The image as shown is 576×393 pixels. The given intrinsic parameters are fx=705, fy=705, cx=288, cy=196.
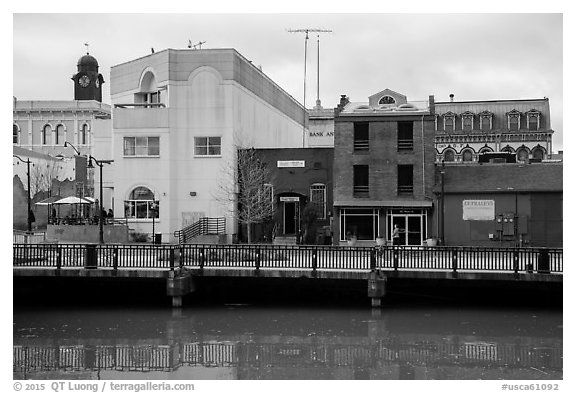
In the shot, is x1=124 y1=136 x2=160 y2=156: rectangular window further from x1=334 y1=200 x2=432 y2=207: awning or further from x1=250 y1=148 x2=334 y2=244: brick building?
x1=334 y1=200 x2=432 y2=207: awning

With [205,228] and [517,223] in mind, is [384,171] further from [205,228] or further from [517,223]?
[205,228]

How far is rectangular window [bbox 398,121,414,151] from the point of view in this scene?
1576 inches

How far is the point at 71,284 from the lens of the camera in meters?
29.0

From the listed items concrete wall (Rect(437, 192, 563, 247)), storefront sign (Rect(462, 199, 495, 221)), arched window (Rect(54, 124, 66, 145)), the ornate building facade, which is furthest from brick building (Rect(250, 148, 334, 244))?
arched window (Rect(54, 124, 66, 145))

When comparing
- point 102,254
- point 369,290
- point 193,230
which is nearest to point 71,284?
point 102,254

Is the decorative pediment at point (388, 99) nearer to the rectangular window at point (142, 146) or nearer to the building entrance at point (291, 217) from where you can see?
the building entrance at point (291, 217)

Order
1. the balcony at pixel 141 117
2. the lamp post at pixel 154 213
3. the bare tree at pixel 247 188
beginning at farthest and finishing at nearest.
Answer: the balcony at pixel 141 117, the bare tree at pixel 247 188, the lamp post at pixel 154 213

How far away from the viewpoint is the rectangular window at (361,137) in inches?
1588

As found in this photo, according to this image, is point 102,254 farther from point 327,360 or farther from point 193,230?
point 193,230

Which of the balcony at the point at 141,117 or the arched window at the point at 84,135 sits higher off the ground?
the arched window at the point at 84,135

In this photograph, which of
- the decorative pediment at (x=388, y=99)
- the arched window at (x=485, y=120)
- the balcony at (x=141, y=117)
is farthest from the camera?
the arched window at (x=485, y=120)

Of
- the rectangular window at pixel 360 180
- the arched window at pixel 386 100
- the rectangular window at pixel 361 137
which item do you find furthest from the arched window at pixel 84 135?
the rectangular window at pixel 360 180

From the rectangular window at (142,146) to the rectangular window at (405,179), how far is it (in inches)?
616

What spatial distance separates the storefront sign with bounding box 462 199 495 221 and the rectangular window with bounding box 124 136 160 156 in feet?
64.7
